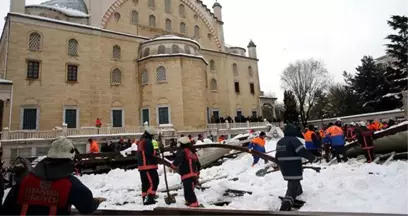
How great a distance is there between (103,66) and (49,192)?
89.4ft

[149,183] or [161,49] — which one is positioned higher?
[161,49]

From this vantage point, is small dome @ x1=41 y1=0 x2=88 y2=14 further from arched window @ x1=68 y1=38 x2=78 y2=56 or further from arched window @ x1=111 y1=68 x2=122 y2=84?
arched window @ x1=111 y1=68 x2=122 y2=84

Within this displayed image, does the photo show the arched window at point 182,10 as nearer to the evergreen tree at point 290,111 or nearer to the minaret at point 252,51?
the minaret at point 252,51

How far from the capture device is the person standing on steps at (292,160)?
17.4ft

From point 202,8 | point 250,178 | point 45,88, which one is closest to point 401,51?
point 202,8

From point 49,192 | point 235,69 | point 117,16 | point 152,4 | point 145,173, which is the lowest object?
point 145,173

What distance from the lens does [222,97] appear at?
36.1 meters

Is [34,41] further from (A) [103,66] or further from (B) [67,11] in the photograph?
(A) [103,66]

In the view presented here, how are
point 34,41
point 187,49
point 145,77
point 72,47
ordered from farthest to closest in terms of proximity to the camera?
1. point 187,49
2. point 145,77
3. point 72,47
4. point 34,41

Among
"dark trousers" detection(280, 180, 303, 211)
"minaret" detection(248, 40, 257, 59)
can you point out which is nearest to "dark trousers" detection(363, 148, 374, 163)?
"dark trousers" detection(280, 180, 303, 211)

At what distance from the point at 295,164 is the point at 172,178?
5.09m

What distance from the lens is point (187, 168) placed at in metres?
5.98

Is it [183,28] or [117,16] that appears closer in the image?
[117,16]

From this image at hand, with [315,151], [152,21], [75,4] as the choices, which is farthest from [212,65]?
[315,151]
